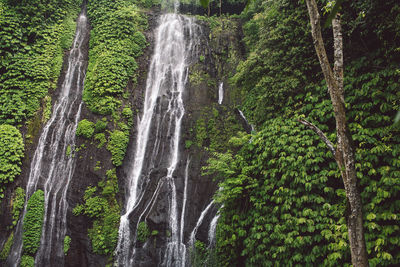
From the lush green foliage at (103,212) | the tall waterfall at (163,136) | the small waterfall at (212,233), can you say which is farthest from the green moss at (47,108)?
the small waterfall at (212,233)

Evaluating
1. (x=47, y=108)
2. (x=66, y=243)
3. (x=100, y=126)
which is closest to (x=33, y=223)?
(x=66, y=243)

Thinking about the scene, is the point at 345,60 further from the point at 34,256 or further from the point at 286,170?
the point at 34,256

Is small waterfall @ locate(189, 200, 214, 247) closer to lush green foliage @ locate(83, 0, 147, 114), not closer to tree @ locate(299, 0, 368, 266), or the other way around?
lush green foliage @ locate(83, 0, 147, 114)

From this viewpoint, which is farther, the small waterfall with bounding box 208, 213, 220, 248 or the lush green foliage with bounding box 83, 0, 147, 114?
the lush green foliage with bounding box 83, 0, 147, 114

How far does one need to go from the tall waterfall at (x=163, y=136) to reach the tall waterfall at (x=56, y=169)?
229 centimetres

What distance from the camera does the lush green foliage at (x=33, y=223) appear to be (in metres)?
8.52

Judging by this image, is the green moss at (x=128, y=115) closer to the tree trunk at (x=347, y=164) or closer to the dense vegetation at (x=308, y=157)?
the dense vegetation at (x=308, y=157)

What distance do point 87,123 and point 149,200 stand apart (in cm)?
455

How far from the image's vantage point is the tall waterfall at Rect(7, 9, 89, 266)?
870 cm

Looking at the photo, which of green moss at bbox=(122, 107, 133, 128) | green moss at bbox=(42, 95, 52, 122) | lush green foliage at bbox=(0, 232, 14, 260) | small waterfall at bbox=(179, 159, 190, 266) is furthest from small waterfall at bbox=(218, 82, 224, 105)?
lush green foliage at bbox=(0, 232, 14, 260)

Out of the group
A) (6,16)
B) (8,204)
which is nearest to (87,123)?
(8,204)

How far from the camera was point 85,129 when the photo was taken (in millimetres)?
10859

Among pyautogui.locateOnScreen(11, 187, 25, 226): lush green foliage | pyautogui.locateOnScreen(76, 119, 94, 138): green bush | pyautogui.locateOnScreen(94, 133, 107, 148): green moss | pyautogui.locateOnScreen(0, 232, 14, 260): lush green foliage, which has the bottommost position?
pyautogui.locateOnScreen(0, 232, 14, 260): lush green foliage

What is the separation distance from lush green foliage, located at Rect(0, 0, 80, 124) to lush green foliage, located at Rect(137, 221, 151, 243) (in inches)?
273
